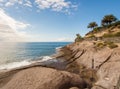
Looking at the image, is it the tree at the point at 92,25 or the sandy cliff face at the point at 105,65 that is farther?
the tree at the point at 92,25

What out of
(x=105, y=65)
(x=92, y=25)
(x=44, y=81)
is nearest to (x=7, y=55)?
(x=105, y=65)

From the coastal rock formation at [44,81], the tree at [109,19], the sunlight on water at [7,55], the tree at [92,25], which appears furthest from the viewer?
the tree at [92,25]

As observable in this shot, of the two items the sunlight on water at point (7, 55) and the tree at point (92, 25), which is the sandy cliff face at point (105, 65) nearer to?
the sunlight on water at point (7, 55)

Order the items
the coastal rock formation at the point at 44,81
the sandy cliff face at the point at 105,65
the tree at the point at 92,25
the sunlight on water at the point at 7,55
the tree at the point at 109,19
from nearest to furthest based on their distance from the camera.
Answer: the coastal rock formation at the point at 44,81 < the sandy cliff face at the point at 105,65 < the sunlight on water at the point at 7,55 < the tree at the point at 109,19 < the tree at the point at 92,25

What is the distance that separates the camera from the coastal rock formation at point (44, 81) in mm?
17922

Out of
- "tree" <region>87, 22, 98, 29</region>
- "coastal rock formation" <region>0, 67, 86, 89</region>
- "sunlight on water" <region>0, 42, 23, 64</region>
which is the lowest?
"sunlight on water" <region>0, 42, 23, 64</region>

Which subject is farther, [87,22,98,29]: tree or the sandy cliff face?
[87,22,98,29]: tree

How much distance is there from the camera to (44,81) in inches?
725

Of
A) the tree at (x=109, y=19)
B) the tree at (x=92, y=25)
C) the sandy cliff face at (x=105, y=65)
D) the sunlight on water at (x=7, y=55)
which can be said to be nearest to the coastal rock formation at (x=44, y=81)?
the sandy cliff face at (x=105, y=65)

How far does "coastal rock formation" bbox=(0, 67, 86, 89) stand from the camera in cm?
1792

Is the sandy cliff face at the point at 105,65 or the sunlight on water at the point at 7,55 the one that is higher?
the sandy cliff face at the point at 105,65

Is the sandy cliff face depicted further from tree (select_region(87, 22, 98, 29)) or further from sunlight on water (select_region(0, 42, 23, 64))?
tree (select_region(87, 22, 98, 29))

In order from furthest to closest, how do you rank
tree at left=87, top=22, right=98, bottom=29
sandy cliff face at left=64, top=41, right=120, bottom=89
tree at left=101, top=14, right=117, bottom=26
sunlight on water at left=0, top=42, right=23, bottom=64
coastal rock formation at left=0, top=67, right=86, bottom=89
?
tree at left=87, top=22, right=98, bottom=29
tree at left=101, top=14, right=117, bottom=26
sunlight on water at left=0, top=42, right=23, bottom=64
sandy cliff face at left=64, top=41, right=120, bottom=89
coastal rock formation at left=0, top=67, right=86, bottom=89

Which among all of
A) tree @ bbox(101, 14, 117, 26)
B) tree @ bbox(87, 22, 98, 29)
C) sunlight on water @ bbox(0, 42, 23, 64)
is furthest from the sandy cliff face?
tree @ bbox(87, 22, 98, 29)
